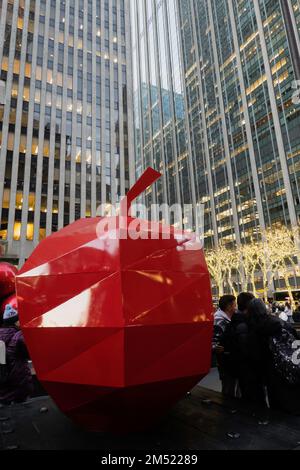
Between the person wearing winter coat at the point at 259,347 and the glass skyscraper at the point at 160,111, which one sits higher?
the glass skyscraper at the point at 160,111

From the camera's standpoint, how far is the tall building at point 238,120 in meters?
47.3

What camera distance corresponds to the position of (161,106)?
94.9 m

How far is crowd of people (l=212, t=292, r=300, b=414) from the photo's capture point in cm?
324

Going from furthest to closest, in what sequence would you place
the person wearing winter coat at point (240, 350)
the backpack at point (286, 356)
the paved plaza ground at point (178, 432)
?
the person wearing winter coat at point (240, 350) → the backpack at point (286, 356) → the paved plaza ground at point (178, 432)

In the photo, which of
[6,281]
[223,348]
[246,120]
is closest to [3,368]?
[6,281]

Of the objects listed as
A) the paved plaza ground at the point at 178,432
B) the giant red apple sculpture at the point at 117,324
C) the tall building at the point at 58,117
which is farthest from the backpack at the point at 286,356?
the tall building at the point at 58,117

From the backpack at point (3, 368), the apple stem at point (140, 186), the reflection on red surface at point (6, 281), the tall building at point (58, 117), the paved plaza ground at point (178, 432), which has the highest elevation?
the tall building at point (58, 117)

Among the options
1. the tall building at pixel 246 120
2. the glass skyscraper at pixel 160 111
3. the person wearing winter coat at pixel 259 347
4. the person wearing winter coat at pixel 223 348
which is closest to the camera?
the person wearing winter coat at pixel 259 347

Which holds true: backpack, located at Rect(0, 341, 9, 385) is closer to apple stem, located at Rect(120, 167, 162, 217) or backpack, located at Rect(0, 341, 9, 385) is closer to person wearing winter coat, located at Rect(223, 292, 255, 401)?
apple stem, located at Rect(120, 167, 162, 217)

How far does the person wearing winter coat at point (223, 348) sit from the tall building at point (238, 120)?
3935 cm

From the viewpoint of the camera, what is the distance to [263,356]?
3.57m

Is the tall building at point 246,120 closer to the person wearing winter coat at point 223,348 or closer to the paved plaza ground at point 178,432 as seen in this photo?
the person wearing winter coat at point 223,348

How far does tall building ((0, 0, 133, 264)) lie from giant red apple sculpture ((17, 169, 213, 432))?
3792cm

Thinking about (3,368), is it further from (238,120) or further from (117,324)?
(238,120)
